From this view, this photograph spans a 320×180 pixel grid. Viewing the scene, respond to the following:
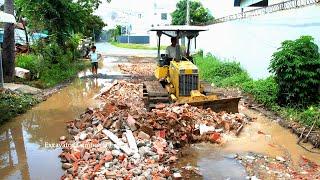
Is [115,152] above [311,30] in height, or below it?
below

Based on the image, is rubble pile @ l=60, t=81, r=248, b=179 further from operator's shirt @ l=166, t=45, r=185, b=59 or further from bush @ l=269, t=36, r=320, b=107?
operator's shirt @ l=166, t=45, r=185, b=59

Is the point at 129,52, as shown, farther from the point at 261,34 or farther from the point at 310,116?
the point at 310,116

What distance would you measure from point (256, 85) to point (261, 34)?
3.09m

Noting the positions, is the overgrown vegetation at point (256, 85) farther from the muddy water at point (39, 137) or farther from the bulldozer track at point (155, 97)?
the muddy water at point (39, 137)

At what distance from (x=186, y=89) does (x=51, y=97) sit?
6.78 metres

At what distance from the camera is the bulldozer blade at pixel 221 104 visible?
1212cm

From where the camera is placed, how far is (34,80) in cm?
1925

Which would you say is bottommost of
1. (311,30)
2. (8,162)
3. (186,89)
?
(8,162)

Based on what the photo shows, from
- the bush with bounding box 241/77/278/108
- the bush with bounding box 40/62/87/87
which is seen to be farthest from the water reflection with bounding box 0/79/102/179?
the bush with bounding box 241/77/278/108

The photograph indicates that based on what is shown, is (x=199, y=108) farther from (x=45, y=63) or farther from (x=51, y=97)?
(x=45, y=63)

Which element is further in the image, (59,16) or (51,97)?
(59,16)

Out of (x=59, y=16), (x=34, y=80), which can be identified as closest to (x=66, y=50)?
(x=59, y=16)

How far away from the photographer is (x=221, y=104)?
12328 millimetres

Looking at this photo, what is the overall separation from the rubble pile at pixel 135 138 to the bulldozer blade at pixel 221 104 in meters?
0.30
